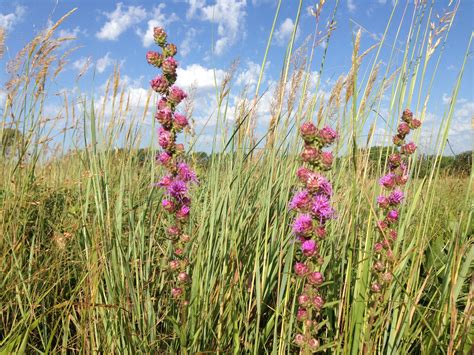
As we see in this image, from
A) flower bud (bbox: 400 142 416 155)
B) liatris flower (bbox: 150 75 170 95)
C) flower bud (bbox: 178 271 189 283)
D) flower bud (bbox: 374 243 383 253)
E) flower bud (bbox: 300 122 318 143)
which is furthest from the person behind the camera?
flower bud (bbox: 400 142 416 155)

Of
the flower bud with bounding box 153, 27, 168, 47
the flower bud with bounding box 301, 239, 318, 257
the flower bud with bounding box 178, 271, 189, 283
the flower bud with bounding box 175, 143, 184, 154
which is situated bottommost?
the flower bud with bounding box 178, 271, 189, 283

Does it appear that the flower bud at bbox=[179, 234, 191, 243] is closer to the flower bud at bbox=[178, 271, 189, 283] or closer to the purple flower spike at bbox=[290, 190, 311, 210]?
the flower bud at bbox=[178, 271, 189, 283]

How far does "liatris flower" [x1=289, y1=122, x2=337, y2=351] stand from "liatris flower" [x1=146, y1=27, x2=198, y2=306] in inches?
15.9

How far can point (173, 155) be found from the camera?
4.94ft

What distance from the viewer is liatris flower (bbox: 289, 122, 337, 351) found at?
4.19 ft

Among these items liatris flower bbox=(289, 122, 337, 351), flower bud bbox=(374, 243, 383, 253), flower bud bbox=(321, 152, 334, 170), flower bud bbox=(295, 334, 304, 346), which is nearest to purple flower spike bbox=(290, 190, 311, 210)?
liatris flower bbox=(289, 122, 337, 351)

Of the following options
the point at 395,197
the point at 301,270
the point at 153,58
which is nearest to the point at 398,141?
the point at 395,197

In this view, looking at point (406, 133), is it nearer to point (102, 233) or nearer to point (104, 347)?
point (102, 233)

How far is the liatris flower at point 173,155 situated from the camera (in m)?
1.47

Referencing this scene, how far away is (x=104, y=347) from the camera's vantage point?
161 cm

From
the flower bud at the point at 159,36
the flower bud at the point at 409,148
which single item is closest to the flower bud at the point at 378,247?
the flower bud at the point at 409,148

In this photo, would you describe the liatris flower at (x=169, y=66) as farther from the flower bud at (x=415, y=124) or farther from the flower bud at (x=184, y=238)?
the flower bud at (x=415, y=124)

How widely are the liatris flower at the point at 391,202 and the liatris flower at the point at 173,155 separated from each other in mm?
711

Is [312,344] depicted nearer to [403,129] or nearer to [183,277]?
[183,277]
